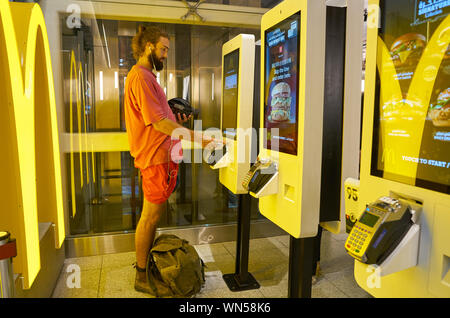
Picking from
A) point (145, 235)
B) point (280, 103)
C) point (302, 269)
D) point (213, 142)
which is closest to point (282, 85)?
point (280, 103)

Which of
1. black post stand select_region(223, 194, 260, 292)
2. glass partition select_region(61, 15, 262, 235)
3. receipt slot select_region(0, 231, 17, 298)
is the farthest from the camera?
glass partition select_region(61, 15, 262, 235)

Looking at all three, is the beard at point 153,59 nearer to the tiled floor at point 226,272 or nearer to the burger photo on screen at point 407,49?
the tiled floor at point 226,272

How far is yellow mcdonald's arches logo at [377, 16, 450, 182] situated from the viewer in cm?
95

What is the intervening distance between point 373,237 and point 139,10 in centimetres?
323

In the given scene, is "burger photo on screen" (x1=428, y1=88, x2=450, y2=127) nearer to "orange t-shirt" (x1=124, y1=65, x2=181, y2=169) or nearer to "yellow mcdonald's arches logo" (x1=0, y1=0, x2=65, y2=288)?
"yellow mcdonald's arches logo" (x1=0, y1=0, x2=65, y2=288)

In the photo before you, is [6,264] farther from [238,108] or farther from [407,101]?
[238,108]

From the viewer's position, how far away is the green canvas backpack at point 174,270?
→ 2.55 m

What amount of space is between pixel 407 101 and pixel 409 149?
14cm

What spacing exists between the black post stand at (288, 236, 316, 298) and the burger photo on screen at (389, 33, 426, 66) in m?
0.86

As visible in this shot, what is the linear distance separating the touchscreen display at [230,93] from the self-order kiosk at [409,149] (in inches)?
59.3

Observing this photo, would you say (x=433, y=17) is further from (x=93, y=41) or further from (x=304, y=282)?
(x=93, y=41)

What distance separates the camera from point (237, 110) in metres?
2.55

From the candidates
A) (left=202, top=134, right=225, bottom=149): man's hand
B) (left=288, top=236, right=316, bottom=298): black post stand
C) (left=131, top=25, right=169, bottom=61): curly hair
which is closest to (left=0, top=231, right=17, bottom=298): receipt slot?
(left=288, top=236, right=316, bottom=298): black post stand
